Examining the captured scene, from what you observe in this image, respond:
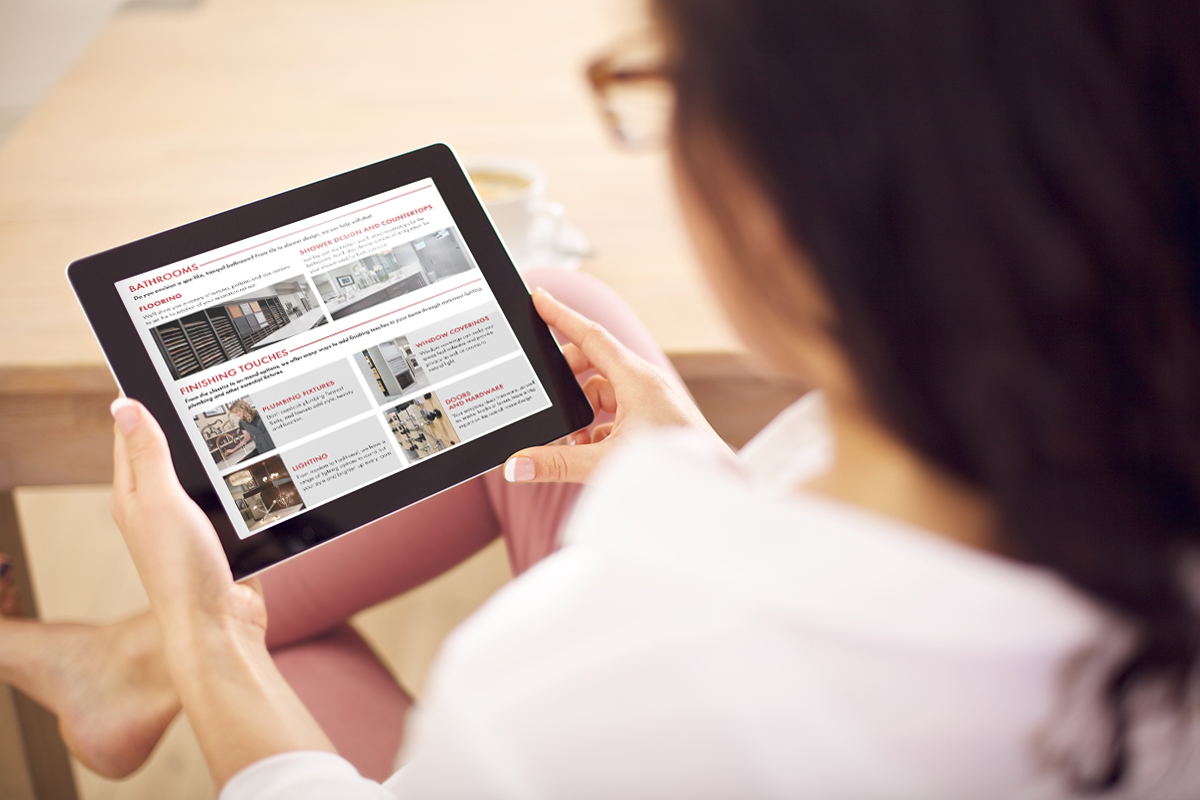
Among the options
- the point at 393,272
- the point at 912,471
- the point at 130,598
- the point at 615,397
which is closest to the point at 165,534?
the point at 393,272

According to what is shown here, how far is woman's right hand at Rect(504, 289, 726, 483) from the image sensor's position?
0.74 metres

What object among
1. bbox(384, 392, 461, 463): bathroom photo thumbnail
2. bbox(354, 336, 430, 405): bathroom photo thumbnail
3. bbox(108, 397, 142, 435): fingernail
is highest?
bbox(108, 397, 142, 435): fingernail

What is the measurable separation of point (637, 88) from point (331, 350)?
38 cm

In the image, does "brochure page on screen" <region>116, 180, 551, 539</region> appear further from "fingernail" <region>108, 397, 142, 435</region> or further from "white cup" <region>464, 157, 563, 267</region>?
"white cup" <region>464, 157, 563, 267</region>

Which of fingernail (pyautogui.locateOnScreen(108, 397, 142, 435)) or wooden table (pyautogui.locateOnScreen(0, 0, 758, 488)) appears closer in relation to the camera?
fingernail (pyautogui.locateOnScreen(108, 397, 142, 435))

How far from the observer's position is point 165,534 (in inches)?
25.0

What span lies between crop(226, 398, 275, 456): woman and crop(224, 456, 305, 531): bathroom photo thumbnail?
13 mm

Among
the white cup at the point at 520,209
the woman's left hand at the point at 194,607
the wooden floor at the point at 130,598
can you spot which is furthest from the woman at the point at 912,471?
the wooden floor at the point at 130,598

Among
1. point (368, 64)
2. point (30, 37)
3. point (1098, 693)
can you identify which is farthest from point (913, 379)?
point (30, 37)

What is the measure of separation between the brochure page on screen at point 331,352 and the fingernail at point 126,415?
0.10 ft

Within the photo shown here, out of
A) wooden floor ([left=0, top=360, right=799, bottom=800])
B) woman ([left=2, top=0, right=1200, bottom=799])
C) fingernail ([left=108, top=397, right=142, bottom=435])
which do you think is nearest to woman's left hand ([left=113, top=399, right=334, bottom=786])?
fingernail ([left=108, top=397, right=142, bottom=435])

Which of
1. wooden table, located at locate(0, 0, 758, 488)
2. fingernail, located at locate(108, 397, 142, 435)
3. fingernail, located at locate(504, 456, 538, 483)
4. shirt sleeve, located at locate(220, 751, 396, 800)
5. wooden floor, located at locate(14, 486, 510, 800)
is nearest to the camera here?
shirt sleeve, located at locate(220, 751, 396, 800)

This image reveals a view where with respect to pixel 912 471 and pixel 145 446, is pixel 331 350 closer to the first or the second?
pixel 145 446

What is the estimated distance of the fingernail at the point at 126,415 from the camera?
62 cm
